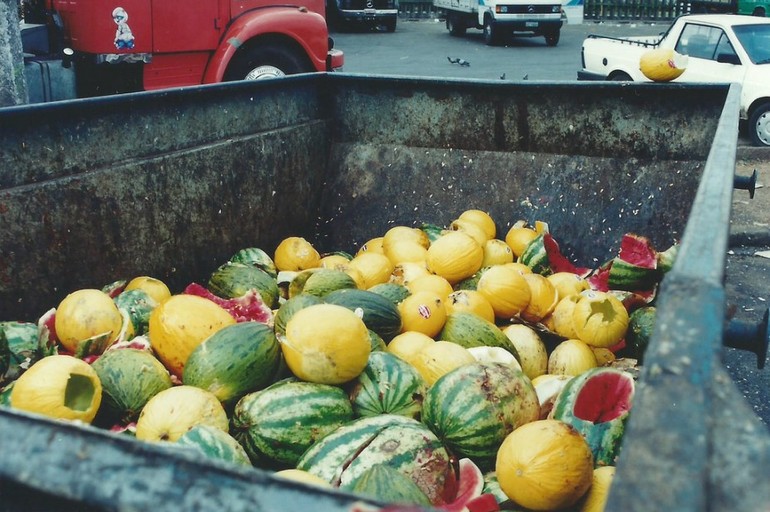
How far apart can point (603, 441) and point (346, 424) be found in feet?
2.61

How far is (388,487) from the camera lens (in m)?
1.86

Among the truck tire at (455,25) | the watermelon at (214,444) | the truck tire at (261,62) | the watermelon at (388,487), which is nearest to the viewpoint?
the watermelon at (388,487)

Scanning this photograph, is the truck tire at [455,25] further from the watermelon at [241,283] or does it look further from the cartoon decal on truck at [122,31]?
the watermelon at [241,283]

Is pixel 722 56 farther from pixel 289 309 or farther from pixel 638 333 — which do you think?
pixel 289 309

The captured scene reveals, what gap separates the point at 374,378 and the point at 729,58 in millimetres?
9435

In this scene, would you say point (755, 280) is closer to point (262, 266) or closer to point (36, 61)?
point (262, 266)

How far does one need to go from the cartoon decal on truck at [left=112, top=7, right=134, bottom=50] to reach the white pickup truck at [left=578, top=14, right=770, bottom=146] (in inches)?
229

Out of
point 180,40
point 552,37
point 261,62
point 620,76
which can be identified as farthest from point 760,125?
point 552,37

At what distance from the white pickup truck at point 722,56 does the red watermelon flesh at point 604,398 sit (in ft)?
25.3

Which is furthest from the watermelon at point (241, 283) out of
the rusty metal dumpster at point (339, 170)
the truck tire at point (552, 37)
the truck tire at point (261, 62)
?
the truck tire at point (552, 37)

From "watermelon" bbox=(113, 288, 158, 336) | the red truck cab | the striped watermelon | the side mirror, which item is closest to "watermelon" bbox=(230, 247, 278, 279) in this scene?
"watermelon" bbox=(113, 288, 158, 336)

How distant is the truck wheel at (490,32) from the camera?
74.7 ft

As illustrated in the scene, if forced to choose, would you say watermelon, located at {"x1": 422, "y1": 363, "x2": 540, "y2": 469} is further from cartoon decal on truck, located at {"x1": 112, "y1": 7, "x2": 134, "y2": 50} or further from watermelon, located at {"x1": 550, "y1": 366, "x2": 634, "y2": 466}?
cartoon decal on truck, located at {"x1": 112, "y1": 7, "x2": 134, "y2": 50}

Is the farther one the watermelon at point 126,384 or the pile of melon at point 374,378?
the watermelon at point 126,384
